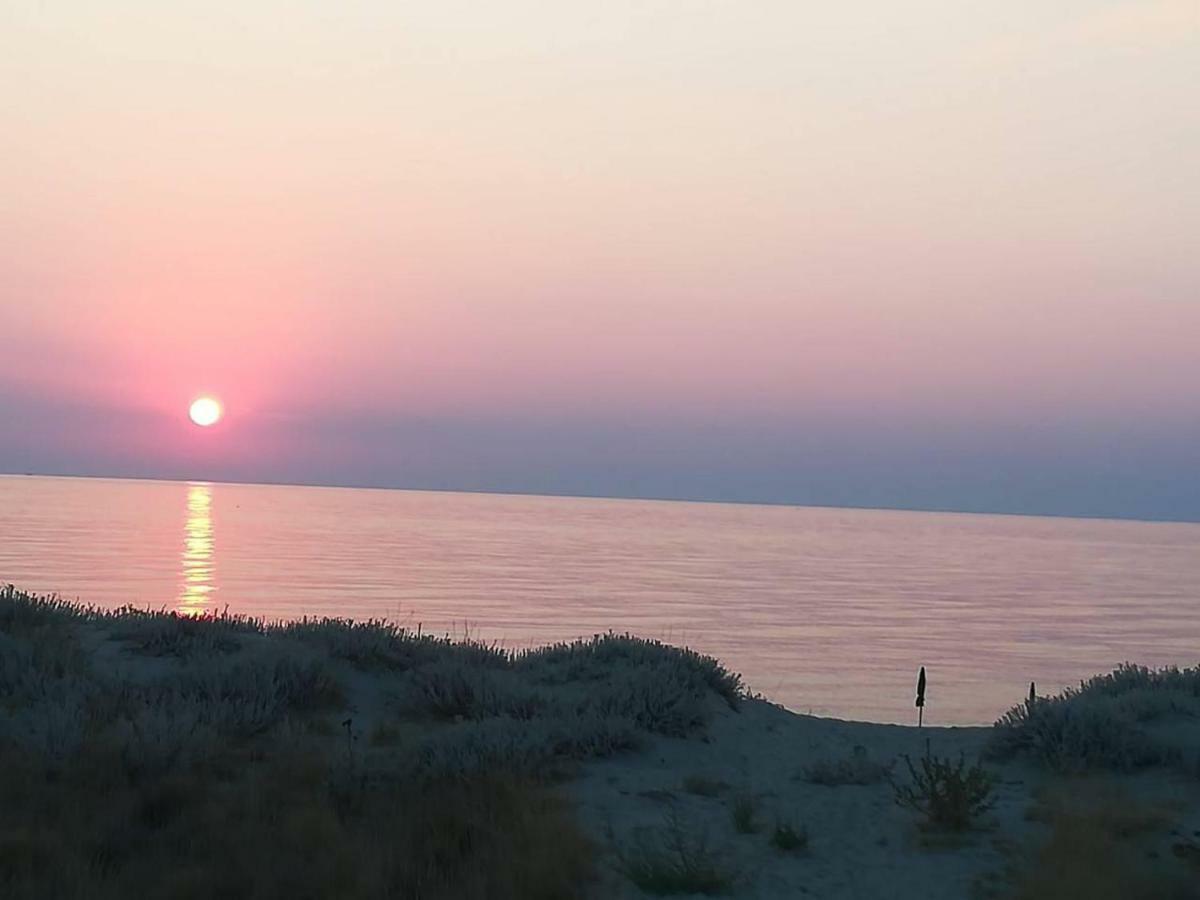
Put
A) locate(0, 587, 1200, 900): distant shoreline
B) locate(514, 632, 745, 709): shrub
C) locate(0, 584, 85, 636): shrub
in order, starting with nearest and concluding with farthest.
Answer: locate(0, 587, 1200, 900): distant shoreline, locate(514, 632, 745, 709): shrub, locate(0, 584, 85, 636): shrub

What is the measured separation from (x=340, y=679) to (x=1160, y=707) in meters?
8.67

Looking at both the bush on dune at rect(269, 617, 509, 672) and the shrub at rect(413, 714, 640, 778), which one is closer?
the shrub at rect(413, 714, 640, 778)

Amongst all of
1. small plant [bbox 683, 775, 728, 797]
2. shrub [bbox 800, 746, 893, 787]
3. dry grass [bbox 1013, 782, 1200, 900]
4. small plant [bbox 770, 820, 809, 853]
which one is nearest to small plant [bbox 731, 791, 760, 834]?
small plant [bbox 770, 820, 809, 853]

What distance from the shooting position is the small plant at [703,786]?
10250 millimetres

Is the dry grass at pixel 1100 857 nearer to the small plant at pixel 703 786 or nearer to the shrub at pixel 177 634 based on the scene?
the small plant at pixel 703 786

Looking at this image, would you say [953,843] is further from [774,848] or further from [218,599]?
[218,599]

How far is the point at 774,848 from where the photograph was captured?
8.77m

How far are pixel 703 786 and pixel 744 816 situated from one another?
114 cm

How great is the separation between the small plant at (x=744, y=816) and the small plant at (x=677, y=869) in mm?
580

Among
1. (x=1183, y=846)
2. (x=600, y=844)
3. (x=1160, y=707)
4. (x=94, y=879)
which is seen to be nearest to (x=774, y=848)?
(x=600, y=844)

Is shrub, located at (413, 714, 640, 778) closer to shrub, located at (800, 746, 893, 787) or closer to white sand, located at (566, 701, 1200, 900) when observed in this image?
white sand, located at (566, 701, 1200, 900)

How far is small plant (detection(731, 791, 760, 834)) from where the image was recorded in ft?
29.9

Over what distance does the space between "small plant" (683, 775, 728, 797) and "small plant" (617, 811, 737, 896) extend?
1.61m

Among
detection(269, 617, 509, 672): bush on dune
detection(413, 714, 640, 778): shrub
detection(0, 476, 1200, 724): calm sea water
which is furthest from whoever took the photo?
detection(0, 476, 1200, 724): calm sea water
